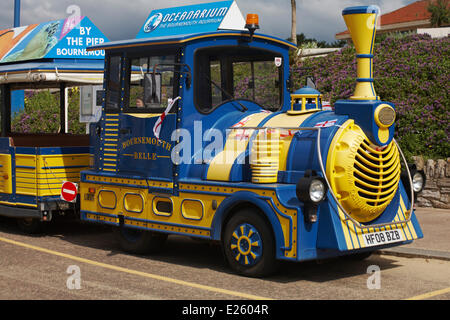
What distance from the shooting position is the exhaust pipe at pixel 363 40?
7.95 metres

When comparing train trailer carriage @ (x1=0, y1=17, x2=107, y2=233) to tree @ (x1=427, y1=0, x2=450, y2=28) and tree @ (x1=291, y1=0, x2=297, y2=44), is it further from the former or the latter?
tree @ (x1=427, y1=0, x2=450, y2=28)

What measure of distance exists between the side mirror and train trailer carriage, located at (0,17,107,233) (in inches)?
100.0

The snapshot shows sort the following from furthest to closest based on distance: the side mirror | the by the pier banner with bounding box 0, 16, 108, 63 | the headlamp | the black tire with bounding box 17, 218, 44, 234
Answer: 1. the by the pier banner with bounding box 0, 16, 108, 63
2. the black tire with bounding box 17, 218, 44, 234
3. the side mirror
4. the headlamp

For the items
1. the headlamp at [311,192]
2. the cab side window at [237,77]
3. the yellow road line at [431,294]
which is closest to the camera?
the yellow road line at [431,294]

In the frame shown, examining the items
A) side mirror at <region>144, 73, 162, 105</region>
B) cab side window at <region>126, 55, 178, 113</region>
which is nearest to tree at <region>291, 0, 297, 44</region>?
cab side window at <region>126, 55, 178, 113</region>

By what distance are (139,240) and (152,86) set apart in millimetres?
2226

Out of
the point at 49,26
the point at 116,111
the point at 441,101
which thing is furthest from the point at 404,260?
the point at 49,26

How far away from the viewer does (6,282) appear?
24.8 feet

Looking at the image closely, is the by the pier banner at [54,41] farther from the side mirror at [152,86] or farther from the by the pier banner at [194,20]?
the side mirror at [152,86]

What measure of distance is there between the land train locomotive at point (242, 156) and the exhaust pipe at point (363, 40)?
0.01 m

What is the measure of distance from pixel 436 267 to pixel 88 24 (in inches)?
291

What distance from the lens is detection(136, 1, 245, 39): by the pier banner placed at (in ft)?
29.6

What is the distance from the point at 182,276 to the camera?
7988 mm

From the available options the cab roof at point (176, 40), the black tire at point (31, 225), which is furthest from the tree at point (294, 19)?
the black tire at point (31, 225)
